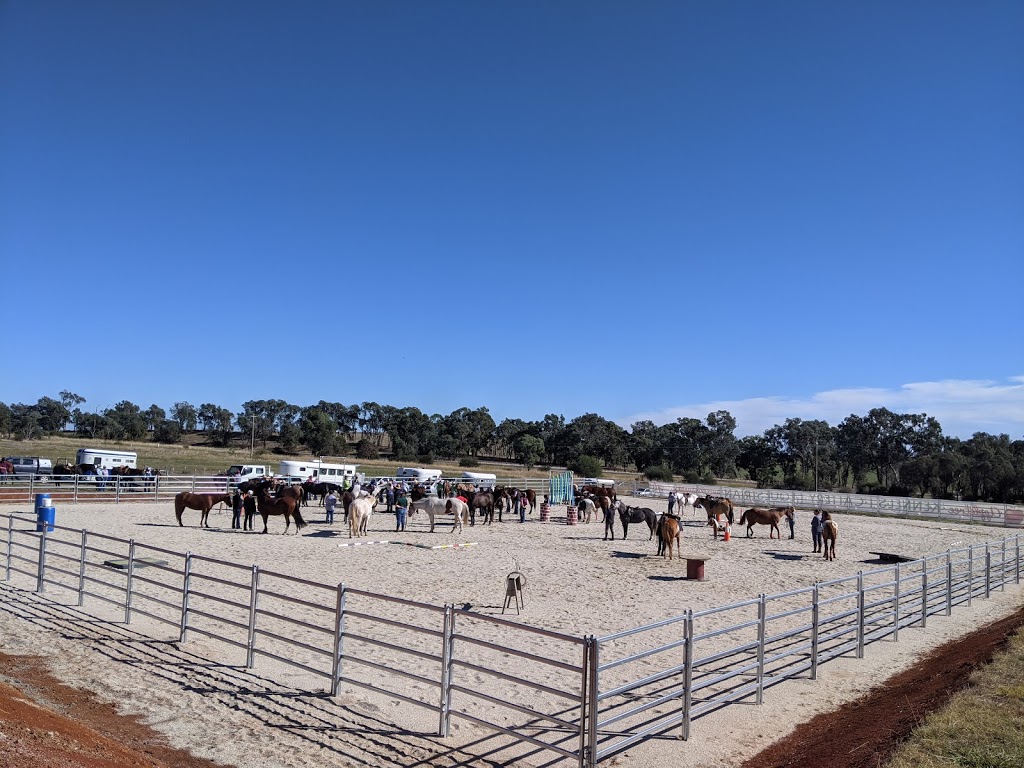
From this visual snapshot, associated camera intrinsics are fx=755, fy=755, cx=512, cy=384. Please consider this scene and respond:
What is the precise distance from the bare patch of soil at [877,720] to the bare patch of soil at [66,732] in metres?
5.05

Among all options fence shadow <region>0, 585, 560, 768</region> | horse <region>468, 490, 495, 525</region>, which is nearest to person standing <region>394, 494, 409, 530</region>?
horse <region>468, 490, 495, 525</region>

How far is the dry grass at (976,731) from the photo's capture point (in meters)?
5.96

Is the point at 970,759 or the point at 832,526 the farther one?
the point at 832,526

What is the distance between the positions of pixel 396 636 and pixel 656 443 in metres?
108

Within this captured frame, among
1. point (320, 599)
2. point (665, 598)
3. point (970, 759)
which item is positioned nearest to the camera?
point (970, 759)

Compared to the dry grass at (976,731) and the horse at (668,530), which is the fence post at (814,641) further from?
the horse at (668,530)

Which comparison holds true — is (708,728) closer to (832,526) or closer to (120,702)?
(120,702)

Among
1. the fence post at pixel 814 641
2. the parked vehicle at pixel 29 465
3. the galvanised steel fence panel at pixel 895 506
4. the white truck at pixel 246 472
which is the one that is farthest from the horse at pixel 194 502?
the galvanised steel fence panel at pixel 895 506

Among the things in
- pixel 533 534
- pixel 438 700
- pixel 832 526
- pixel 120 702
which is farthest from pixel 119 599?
pixel 832 526

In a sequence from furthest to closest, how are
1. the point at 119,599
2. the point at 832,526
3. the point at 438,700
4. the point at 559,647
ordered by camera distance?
the point at 832,526, the point at 119,599, the point at 559,647, the point at 438,700

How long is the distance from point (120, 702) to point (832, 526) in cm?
1967

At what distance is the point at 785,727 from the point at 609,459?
371 feet

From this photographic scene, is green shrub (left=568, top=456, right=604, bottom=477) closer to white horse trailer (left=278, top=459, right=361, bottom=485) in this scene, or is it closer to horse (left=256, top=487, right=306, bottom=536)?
white horse trailer (left=278, top=459, right=361, bottom=485)

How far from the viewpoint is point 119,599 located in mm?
11992
